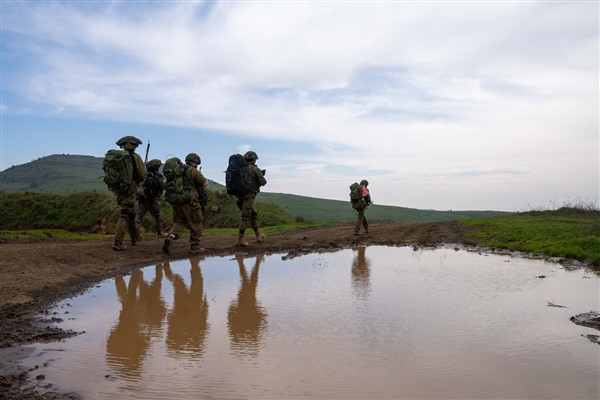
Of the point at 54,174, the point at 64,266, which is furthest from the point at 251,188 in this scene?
the point at 54,174

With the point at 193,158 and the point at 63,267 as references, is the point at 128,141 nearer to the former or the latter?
the point at 193,158

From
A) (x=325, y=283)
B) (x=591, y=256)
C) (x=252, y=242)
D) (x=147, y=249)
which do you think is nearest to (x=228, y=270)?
(x=325, y=283)

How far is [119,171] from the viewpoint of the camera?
11336 millimetres

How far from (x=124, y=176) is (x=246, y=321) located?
6.99 m

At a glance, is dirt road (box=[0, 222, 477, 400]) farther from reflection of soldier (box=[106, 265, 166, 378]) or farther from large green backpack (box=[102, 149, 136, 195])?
large green backpack (box=[102, 149, 136, 195])

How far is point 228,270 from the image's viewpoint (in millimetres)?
9594

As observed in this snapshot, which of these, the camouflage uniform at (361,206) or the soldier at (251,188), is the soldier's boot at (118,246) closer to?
the soldier at (251,188)

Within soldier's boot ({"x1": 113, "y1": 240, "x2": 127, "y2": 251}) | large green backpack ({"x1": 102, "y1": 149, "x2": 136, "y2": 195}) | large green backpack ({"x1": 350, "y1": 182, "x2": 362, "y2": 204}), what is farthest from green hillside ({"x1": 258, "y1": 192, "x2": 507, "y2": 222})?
large green backpack ({"x1": 102, "y1": 149, "x2": 136, "y2": 195})

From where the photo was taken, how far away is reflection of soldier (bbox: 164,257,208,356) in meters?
4.78

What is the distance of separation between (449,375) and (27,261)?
27.0ft

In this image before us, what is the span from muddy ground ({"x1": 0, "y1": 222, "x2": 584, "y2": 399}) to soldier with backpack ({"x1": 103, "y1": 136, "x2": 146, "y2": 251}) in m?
0.71

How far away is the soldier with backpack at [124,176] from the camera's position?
443 inches

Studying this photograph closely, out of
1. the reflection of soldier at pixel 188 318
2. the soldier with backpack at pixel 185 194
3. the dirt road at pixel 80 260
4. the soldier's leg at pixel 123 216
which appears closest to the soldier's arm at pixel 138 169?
Answer: the soldier's leg at pixel 123 216

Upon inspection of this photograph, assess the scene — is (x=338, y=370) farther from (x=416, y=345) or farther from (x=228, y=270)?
(x=228, y=270)
